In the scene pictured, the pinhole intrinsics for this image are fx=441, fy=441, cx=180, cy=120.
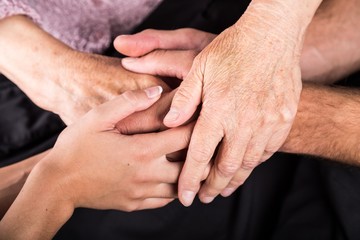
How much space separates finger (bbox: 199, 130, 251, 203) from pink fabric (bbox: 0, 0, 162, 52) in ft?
1.96

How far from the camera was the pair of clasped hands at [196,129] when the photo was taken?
2.89 feet

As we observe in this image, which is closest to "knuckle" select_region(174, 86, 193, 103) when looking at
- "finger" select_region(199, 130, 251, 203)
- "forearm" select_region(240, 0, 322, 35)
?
"finger" select_region(199, 130, 251, 203)

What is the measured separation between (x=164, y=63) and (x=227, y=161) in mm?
293

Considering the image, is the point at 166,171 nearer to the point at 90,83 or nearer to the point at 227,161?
the point at 227,161

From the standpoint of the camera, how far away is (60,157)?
2.93 ft

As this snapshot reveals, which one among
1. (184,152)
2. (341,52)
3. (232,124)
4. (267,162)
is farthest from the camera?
(341,52)

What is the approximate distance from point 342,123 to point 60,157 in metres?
0.64

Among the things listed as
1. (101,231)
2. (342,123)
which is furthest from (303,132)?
(101,231)

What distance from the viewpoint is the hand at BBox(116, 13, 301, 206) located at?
2.87 feet

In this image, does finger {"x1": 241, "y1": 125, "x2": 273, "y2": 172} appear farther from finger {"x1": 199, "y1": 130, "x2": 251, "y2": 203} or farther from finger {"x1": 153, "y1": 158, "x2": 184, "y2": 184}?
finger {"x1": 153, "y1": 158, "x2": 184, "y2": 184}

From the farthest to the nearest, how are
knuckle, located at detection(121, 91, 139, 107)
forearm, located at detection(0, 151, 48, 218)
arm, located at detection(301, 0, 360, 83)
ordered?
arm, located at detection(301, 0, 360, 83) → forearm, located at detection(0, 151, 48, 218) → knuckle, located at detection(121, 91, 139, 107)

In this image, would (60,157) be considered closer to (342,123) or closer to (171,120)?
(171,120)

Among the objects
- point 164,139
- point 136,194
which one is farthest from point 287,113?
point 136,194

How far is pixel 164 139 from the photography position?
0.92 meters
